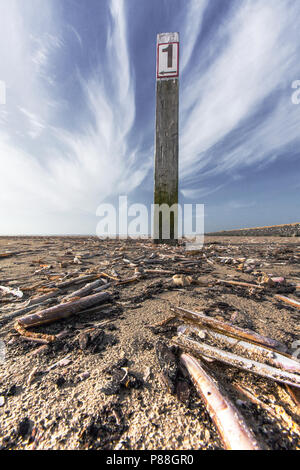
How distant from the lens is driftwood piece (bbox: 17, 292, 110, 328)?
126 cm

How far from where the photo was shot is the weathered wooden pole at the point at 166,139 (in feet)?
17.7

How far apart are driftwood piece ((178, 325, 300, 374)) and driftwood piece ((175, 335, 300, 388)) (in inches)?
1.9

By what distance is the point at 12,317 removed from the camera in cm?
139

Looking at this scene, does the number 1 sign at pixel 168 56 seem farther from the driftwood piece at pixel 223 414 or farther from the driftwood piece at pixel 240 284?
the driftwood piece at pixel 223 414

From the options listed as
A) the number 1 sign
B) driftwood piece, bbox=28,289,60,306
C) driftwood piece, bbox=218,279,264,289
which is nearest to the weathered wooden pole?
the number 1 sign

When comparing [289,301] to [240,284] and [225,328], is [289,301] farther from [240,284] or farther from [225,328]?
[225,328]

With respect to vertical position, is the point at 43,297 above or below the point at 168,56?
below

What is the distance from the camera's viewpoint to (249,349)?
40.1 inches

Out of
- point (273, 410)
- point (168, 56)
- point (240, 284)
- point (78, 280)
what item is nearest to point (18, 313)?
point (78, 280)

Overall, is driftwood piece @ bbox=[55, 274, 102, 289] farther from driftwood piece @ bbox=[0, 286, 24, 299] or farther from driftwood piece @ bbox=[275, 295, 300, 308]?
driftwood piece @ bbox=[275, 295, 300, 308]

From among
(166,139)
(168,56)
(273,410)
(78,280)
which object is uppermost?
(168,56)

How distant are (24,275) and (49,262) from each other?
0.72 metres

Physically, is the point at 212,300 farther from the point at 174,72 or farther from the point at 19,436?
the point at 174,72

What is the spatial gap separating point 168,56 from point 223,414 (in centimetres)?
720
